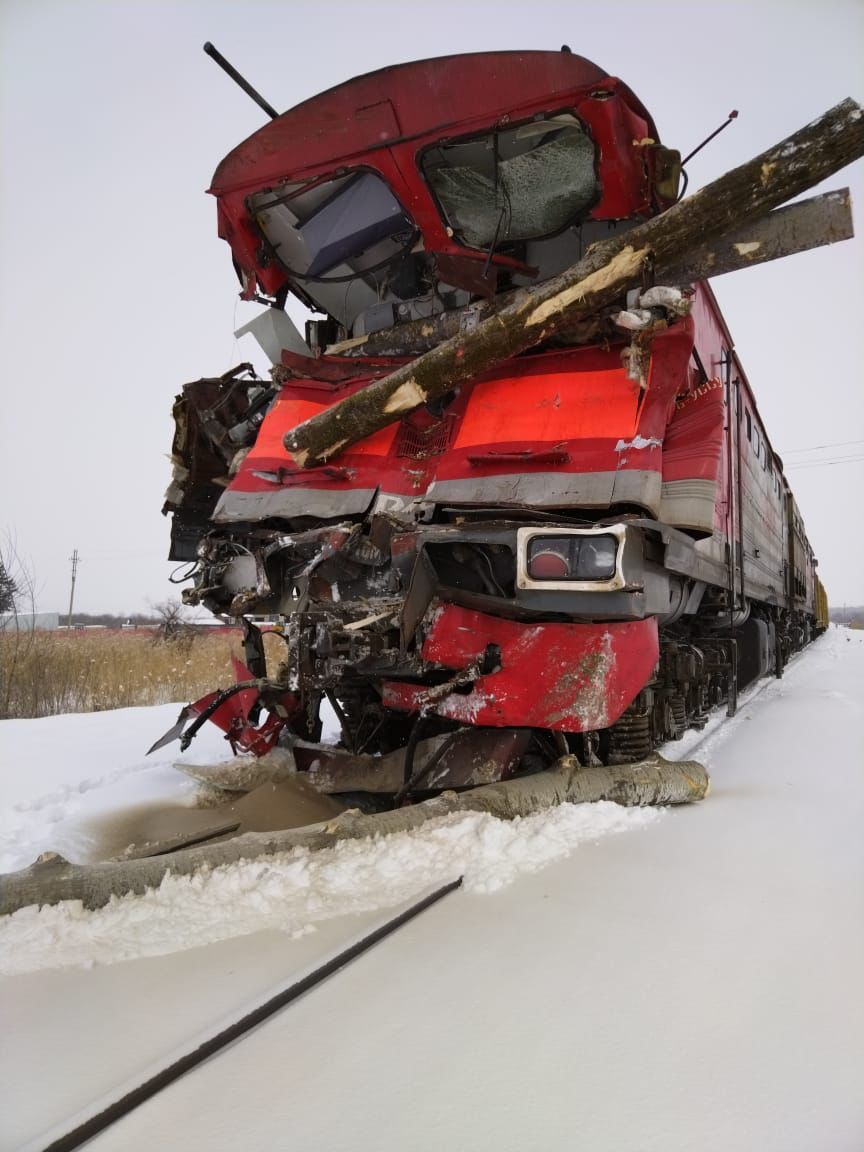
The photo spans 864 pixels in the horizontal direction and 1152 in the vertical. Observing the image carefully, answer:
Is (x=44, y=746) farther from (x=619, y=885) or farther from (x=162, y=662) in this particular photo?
(x=162, y=662)

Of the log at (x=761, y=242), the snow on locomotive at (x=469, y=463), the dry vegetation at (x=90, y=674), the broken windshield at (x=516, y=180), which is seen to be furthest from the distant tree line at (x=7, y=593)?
the log at (x=761, y=242)

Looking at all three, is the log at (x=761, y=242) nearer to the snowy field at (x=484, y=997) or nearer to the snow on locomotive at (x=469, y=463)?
the snow on locomotive at (x=469, y=463)

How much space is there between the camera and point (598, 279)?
299cm

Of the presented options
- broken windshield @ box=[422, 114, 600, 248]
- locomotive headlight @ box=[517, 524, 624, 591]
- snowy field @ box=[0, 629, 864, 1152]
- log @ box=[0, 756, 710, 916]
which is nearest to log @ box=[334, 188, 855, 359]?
broken windshield @ box=[422, 114, 600, 248]

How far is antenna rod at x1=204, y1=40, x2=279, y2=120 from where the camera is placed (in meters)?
3.49

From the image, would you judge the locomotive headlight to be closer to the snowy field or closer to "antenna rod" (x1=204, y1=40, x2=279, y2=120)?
the snowy field

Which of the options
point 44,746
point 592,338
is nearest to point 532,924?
A: point 592,338

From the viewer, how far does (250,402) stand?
4.51 meters

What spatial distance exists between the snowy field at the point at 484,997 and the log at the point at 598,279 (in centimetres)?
212

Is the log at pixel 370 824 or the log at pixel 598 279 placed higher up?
the log at pixel 598 279

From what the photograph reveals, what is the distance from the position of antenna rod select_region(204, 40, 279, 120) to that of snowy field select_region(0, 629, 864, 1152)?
12.4 ft

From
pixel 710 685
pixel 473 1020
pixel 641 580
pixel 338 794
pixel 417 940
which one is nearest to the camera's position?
pixel 473 1020

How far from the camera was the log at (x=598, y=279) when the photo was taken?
2.58 metres

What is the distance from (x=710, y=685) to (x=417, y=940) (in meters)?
4.83
